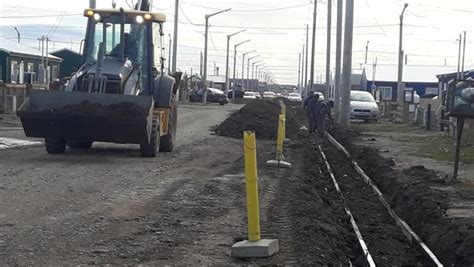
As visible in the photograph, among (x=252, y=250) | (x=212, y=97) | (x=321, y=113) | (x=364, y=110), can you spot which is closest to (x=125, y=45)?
(x=252, y=250)

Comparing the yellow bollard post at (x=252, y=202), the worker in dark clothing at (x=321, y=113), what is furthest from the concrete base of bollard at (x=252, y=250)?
the worker in dark clothing at (x=321, y=113)

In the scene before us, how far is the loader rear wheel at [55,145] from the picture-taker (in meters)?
18.2

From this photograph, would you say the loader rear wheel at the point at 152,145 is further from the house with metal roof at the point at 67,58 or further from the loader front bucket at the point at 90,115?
the house with metal roof at the point at 67,58

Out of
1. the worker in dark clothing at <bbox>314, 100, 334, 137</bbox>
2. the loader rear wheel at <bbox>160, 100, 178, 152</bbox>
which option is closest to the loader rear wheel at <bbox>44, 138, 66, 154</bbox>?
the loader rear wheel at <bbox>160, 100, 178, 152</bbox>

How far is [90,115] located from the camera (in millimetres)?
16969

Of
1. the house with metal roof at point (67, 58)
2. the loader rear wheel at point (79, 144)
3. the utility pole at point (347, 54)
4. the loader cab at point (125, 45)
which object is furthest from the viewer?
the house with metal roof at point (67, 58)

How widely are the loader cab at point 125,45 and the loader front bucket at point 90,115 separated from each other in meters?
1.41

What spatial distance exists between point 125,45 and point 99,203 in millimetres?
8050

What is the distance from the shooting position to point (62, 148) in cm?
1859

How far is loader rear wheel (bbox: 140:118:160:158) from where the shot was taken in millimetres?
18000

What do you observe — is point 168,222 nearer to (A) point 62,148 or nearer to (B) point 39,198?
(B) point 39,198

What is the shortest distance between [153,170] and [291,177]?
2.86 meters

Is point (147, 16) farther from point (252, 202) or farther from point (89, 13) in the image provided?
point (252, 202)

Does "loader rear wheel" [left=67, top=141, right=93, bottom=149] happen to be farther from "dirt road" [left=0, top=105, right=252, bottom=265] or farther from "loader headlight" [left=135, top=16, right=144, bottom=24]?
"loader headlight" [left=135, top=16, right=144, bottom=24]
